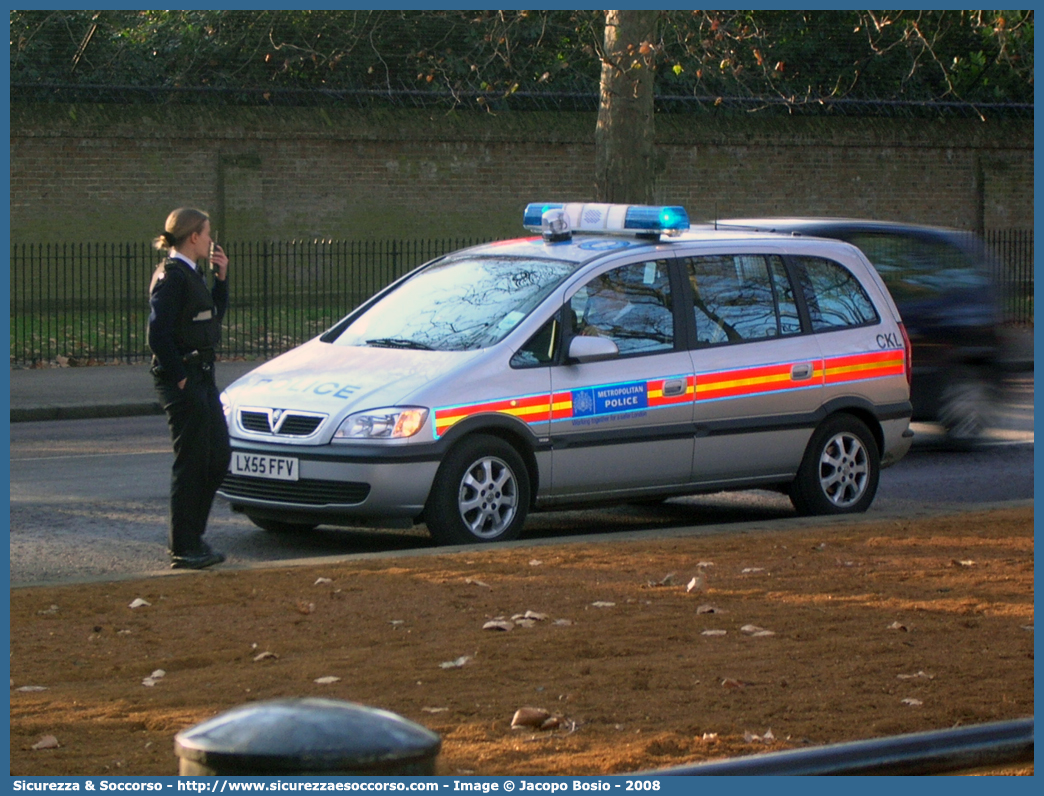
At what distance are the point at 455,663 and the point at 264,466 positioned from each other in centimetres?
285

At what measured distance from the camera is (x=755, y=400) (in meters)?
9.05

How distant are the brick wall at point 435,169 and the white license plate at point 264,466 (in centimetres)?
1604

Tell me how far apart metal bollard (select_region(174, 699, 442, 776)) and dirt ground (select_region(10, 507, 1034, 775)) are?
172 cm

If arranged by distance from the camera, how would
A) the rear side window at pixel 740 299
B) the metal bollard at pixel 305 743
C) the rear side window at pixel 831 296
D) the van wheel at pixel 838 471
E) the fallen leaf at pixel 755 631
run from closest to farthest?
the metal bollard at pixel 305 743 → the fallen leaf at pixel 755 631 → the rear side window at pixel 740 299 → the van wheel at pixel 838 471 → the rear side window at pixel 831 296

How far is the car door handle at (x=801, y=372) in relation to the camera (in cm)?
919

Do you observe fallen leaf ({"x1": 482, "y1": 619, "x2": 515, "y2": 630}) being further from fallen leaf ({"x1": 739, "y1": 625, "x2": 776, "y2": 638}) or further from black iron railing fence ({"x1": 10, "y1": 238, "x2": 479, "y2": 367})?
black iron railing fence ({"x1": 10, "y1": 238, "x2": 479, "y2": 367})

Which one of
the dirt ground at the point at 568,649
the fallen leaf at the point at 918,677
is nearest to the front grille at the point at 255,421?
the dirt ground at the point at 568,649

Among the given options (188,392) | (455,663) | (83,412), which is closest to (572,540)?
(188,392)

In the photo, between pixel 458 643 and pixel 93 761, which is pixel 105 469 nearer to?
pixel 458 643

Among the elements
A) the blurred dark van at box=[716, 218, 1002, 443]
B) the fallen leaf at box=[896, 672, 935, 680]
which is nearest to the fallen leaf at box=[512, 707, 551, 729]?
the fallen leaf at box=[896, 672, 935, 680]

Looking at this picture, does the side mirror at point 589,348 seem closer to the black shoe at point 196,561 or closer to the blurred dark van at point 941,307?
the black shoe at point 196,561

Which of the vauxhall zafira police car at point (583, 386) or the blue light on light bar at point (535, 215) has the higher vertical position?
the blue light on light bar at point (535, 215)

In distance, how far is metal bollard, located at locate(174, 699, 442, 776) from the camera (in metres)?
2.57
